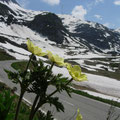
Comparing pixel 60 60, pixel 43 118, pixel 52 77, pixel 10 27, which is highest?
pixel 10 27

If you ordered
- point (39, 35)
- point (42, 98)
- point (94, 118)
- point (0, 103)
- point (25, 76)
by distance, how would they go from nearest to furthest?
point (0, 103) < point (42, 98) < point (25, 76) < point (94, 118) < point (39, 35)

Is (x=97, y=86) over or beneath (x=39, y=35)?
beneath

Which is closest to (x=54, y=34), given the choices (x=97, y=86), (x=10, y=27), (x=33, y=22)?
(x=33, y=22)

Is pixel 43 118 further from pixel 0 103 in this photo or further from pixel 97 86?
pixel 97 86

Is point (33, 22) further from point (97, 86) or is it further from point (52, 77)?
point (52, 77)

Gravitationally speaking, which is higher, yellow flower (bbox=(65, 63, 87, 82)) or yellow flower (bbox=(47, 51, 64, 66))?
yellow flower (bbox=(47, 51, 64, 66))

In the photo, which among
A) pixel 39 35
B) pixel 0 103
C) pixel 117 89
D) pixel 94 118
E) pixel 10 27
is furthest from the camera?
pixel 39 35

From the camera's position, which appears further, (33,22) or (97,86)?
(33,22)

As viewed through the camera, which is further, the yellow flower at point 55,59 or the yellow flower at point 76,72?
the yellow flower at point 55,59

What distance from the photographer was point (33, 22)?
197875mm

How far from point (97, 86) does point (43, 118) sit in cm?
2736

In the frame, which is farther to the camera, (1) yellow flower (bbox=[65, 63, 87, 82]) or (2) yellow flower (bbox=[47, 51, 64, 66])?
(2) yellow flower (bbox=[47, 51, 64, 66])

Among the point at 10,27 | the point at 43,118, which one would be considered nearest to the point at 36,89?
the point at 43,118

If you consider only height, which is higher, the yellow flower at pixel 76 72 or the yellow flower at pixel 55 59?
the yellow flower at pixel 55 59
